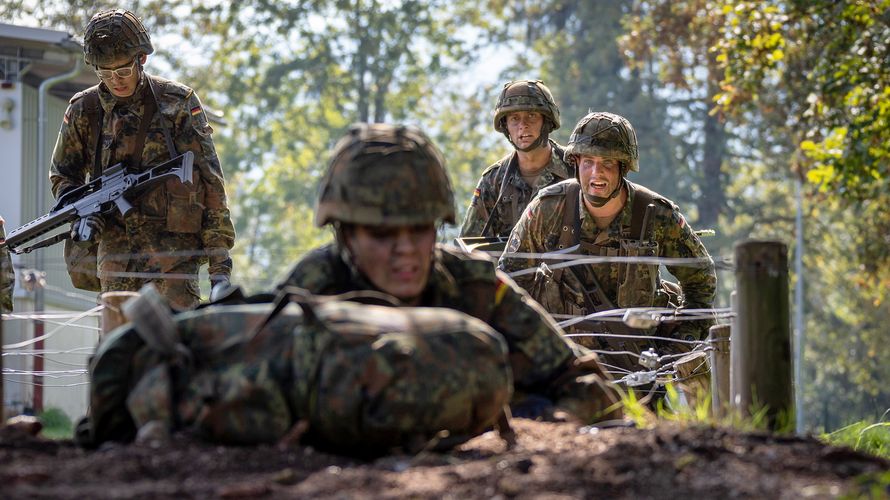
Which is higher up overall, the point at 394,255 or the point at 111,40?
the point at 111,40

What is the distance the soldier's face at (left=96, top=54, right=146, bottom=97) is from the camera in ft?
35.0

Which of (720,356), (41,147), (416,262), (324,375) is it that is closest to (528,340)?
(416,262)

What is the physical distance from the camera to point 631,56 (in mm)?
28828

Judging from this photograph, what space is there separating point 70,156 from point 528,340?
5.39 meters

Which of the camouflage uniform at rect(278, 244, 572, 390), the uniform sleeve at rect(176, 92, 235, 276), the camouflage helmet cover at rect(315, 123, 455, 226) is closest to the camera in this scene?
the camouflage helmet cover at rect(315, 123, 455, 226)

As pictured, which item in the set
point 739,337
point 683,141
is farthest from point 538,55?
point 739,337

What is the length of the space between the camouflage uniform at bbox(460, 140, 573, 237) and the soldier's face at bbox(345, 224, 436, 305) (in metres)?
6.35

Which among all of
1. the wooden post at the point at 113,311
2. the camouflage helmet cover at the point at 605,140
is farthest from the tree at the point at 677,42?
the wooden post at the point at 113,311

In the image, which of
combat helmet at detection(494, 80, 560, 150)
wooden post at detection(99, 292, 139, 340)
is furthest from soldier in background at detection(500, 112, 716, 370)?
wooden post at detection(99, 292, 139, 340)

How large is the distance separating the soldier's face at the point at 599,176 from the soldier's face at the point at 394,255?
4.74m

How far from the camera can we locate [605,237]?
11.1 metres

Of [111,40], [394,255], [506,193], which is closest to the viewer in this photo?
[394,255]

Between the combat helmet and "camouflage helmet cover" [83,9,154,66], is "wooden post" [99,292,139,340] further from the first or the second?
the combat helmet

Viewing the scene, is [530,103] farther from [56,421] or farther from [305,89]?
[305,89]
